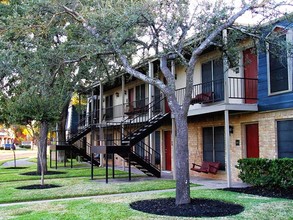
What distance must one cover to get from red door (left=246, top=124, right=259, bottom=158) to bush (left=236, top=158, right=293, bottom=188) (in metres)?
1.13

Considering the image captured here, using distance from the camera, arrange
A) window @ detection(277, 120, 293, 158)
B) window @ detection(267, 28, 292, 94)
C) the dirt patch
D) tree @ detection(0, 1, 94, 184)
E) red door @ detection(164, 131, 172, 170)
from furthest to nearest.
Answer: red door @ detection(164, 131, 172, 170), window @ detection(277, 120, 293, 158), window @ detection(267, 28, 292, 94), tree @ detection(0, 1, 94, 184), the dirt patch

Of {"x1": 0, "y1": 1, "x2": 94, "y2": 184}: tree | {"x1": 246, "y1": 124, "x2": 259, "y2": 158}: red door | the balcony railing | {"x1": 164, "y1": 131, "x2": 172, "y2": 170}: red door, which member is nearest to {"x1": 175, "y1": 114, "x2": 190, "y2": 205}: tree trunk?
the balcony railing

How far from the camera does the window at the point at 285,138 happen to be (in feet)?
40.2

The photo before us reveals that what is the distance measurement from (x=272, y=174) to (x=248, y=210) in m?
3.59

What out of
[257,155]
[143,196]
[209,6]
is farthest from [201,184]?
[209,6]

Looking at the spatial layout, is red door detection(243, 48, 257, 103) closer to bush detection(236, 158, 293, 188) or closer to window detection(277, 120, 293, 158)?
window detection(277, 120, 293, 158)

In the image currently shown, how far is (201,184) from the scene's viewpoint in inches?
539

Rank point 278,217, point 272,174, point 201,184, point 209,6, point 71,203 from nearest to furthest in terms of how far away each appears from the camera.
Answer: point 278,217 → point 71,203 → point 209,6 → point 272,174 → point 201,184

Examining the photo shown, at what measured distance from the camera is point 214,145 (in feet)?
52.1

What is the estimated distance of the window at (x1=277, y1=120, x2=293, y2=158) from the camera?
1224cm

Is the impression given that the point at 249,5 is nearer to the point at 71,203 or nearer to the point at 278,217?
the point at 278,217

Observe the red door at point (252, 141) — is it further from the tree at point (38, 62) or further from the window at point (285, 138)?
the tree at point (38, 62)

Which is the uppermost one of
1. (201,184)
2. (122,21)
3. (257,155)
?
(122,21)

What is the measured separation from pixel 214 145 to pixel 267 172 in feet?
13.6
